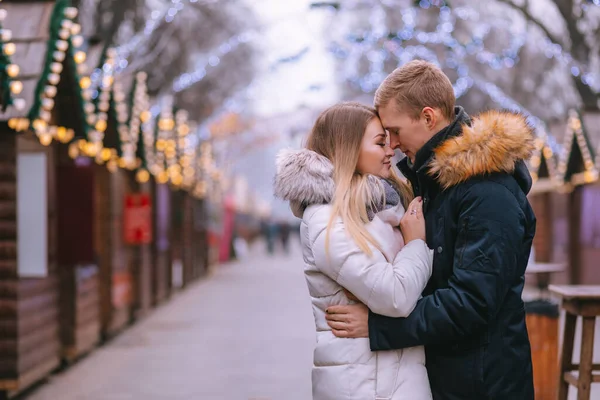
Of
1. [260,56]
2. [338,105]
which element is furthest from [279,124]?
[338,105]

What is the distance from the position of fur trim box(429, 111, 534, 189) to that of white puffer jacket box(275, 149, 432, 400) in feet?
0.86

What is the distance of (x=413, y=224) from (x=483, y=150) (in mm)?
371

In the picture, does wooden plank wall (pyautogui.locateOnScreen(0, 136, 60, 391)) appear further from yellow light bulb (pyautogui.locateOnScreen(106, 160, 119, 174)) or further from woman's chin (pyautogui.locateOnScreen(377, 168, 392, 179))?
woman's chin (pyautogui.locateOnScreen(377, 168, 392, 179))

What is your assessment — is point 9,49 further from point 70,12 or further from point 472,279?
point 472,279

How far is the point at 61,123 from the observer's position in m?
10.0

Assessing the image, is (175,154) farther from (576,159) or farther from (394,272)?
(394,272)

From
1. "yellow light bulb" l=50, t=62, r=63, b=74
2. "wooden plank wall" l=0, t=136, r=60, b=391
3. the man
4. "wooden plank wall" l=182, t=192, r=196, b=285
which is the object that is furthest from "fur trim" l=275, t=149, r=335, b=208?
"wooden plank wall" l=182, t=192, r=196, b=285

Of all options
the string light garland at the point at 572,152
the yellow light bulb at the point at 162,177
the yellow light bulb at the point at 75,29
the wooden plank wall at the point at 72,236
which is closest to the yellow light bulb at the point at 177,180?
the yellow light bulb at the point at 162,177

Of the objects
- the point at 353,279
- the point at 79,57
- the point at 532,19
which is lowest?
the point at 353,279

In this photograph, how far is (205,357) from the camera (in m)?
11.0

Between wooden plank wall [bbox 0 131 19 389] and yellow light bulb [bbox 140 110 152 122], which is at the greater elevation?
yellow light bulb [bbox 140 110 152 122]

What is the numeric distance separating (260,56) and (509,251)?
29982mm

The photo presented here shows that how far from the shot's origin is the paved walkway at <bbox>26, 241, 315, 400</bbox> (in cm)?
863

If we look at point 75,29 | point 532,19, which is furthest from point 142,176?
point 532,19
